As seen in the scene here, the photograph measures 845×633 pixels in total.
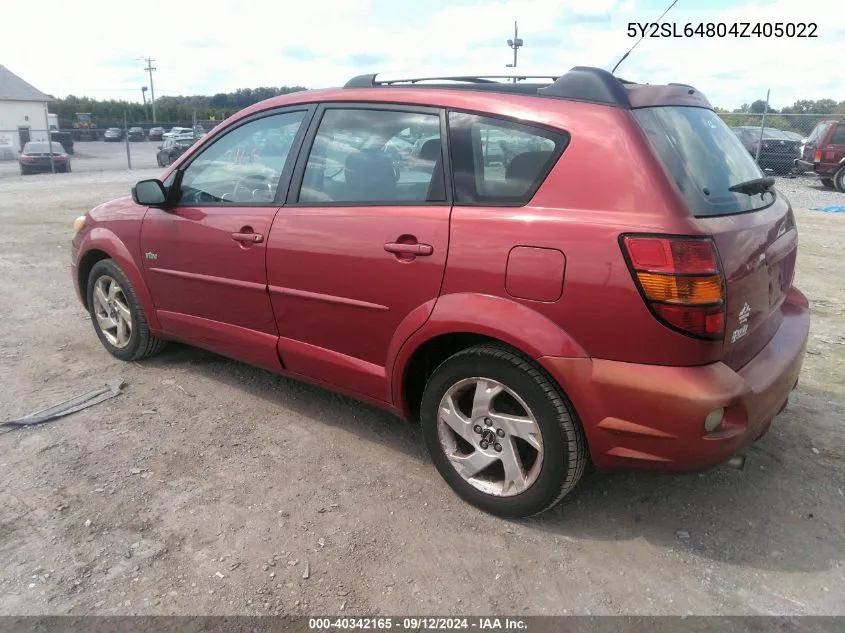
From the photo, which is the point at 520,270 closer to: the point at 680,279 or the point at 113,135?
the point at 680,279

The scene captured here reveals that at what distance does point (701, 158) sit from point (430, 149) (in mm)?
1119

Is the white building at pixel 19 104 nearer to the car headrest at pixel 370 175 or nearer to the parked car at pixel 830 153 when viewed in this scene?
the parked car at pixel 830 153

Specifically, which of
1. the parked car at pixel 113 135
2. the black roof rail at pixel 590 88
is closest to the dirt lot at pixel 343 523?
the black roof rail at pixel 590 88

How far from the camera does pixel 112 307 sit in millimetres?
4613

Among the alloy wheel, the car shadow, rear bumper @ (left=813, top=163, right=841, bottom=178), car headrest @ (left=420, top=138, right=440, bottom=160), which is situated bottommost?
the car shadow

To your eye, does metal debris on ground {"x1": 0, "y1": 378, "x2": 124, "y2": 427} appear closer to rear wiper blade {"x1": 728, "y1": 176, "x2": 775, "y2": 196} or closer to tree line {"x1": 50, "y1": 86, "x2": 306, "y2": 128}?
rear wiper blade {"x1": 728, "y1": 176, "x2": 775, "y2": 196}

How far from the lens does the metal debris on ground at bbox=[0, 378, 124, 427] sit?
370cm

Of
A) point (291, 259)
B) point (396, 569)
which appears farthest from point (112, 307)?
point (396, 569)

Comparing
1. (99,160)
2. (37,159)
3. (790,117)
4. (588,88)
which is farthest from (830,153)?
(99,160)

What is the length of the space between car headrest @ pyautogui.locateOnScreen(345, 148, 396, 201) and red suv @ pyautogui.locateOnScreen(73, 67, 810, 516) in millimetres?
11

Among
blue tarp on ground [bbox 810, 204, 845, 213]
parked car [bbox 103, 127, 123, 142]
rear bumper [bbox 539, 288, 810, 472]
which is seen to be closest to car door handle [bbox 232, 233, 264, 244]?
rear bumper [bbox 539, 288, 810, 472]

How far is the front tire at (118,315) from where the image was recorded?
439 cm

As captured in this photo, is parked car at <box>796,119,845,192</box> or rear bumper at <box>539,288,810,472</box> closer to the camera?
rear bumper at <box>539,288,810,472</box>

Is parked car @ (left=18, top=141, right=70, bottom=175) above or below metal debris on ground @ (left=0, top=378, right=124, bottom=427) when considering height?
above
